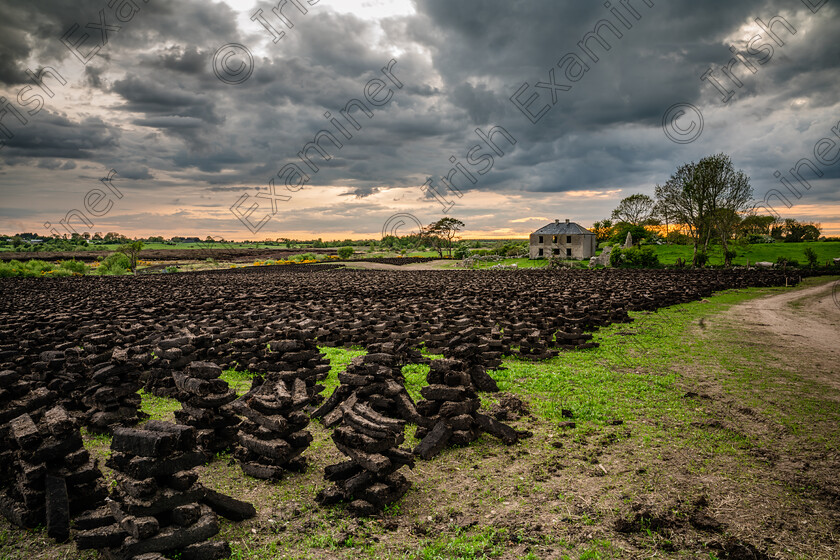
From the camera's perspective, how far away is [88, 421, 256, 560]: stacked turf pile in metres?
4.69

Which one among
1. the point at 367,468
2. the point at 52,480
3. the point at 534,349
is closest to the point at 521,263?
the point at 534,349

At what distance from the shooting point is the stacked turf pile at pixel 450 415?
753 centimetres

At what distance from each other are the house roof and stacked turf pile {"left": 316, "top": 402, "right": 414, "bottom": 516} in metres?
80.1

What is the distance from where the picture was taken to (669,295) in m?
28.1

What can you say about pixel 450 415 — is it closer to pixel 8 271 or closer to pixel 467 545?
pixel 467 545

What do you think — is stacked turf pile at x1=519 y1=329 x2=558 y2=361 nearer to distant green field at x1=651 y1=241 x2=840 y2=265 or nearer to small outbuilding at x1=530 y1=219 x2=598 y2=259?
distant green field at x1=651 y1=241 x2=840 y2=265

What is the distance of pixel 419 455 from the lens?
7352mm

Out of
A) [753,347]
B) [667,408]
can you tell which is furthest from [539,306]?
[667,408]

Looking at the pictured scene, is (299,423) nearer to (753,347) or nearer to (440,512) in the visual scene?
(440,512)

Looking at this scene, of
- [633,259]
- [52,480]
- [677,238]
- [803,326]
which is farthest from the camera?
[677,238]

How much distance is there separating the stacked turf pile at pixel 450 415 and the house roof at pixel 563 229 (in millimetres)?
77694

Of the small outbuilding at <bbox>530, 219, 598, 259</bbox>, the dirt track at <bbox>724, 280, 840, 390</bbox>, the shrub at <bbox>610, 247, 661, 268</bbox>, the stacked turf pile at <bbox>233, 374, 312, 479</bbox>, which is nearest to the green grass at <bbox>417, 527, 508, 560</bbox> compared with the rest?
the stacked turf pile at <bbox>233, 374, 312, 479</bbox>

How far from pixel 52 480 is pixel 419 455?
5183 millimetres

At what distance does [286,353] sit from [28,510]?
5726 mm
